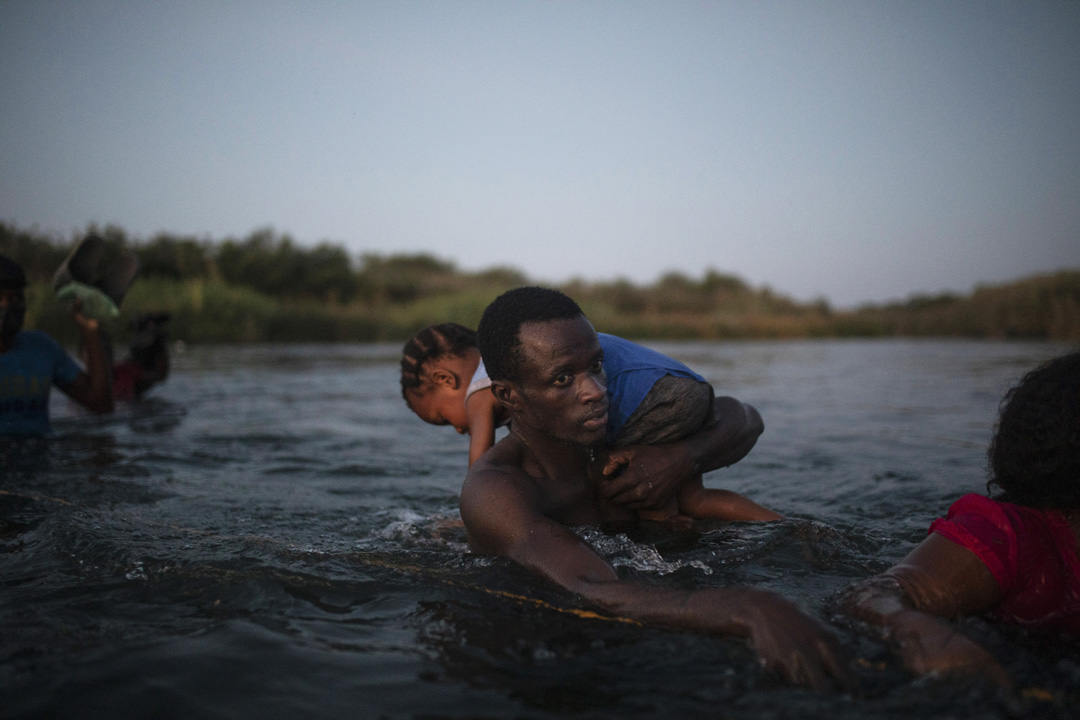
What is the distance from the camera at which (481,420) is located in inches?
144

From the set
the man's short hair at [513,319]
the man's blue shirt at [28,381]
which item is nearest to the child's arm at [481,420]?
the man's short hair at [513,319]

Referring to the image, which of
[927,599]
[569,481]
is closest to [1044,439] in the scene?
[927,599]

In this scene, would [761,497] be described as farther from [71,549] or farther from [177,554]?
[71,549]

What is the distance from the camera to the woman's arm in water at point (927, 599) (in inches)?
75.6

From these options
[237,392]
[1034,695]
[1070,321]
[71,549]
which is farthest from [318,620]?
[1070,321]

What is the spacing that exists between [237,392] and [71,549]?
7579mm

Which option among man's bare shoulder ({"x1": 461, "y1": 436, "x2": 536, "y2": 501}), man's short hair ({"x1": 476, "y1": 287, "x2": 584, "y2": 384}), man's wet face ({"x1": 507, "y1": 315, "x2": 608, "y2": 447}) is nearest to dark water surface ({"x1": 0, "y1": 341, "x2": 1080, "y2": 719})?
man's bare shoulder ({"x1": 461, "y1": 436, "x2": 536, "y2": 501})

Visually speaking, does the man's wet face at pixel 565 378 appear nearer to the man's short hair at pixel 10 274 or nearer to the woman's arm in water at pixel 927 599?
the woman's arm in water at pixel 927 599

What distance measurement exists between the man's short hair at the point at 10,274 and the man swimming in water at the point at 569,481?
12.8ft

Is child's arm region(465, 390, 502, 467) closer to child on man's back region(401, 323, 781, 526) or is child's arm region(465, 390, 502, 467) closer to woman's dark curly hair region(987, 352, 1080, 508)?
child on man's back region(401, 323, 781, 526)

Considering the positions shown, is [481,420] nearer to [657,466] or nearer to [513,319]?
[657,466]

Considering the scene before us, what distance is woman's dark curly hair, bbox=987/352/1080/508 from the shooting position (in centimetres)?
213

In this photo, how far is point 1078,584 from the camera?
2.16 metres

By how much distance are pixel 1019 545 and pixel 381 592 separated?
6.71ft
